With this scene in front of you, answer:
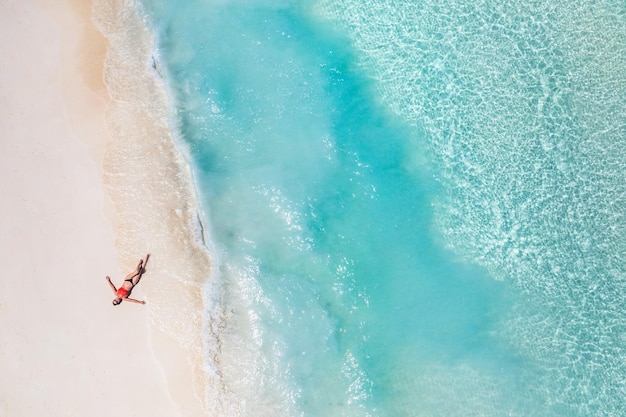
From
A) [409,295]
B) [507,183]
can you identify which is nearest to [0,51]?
[409,295]

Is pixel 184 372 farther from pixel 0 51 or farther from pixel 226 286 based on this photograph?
pixel 0 51

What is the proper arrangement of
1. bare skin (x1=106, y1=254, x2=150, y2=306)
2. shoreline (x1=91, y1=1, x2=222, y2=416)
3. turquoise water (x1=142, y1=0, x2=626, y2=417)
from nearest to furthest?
1. bare skin (x1=106, y1=254, x2=150, y2=306)
2. shoreline (x1=91, y1=1, x2=222, y2=416)
3. turquoise water (x1=142, y1=0, x2=626, y2=417)

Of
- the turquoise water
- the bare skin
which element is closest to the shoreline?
the bare skin

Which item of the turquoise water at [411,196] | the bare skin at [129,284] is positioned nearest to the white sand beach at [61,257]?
the bare skin at [129,284]

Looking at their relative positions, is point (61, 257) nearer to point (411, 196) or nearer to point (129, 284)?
point (129, 284)

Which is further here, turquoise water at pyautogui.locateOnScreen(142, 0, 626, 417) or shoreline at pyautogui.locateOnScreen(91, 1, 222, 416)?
turquoise water at pyautogui.locateOnScreen(142, 0, 626, 417)

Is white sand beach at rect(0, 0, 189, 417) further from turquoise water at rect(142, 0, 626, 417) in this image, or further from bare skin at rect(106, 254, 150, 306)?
turquoise water at rect(142, 0, 626, 417)
